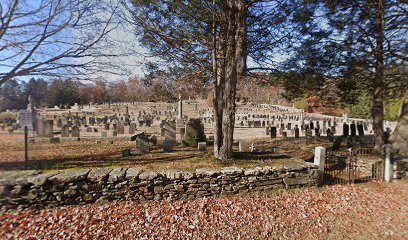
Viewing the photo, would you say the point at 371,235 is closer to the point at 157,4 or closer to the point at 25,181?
the point at 25,181

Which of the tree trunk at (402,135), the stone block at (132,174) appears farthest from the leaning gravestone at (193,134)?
the tree trunk at (402,135)

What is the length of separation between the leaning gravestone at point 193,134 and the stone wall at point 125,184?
4.55 meters

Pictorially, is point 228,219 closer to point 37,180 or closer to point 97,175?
point 97,175

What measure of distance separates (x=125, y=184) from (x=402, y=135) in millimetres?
9130

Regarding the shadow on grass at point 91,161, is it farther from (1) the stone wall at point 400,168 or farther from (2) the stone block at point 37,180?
(1) the stone wall at point 400,168

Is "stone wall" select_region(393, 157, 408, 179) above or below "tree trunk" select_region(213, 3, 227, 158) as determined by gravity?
below

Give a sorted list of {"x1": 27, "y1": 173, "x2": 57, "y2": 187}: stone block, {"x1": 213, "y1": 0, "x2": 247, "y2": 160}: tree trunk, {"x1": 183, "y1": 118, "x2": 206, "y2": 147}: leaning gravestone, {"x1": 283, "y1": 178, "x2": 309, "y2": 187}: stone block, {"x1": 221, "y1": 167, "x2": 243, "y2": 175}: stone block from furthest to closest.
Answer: {"x1": 183, "y1": 118, "x2": 206, "y2": 147}: leaning gravestone, {"x1": 213, "y1": 0, "x2": 247, "y2": 160}: tree trunk, {"x1": 283, "y1": 178, "x2": 309, "y2": 187}: stone block, {"x1": 221, "y1": 167, "x2": 243, "y2": 175}: stone block, {"x1": 27, "y1": 173, "x2": 57, "y2": 187}: stone block

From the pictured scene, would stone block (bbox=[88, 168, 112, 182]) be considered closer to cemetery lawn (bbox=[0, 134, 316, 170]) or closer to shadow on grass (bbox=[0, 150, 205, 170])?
cemetery lawn (bbox=[0, 134, 316, 170])

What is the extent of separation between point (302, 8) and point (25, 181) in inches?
334

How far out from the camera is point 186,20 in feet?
18.5

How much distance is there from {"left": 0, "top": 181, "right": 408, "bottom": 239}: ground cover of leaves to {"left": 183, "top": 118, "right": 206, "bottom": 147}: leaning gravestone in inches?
186

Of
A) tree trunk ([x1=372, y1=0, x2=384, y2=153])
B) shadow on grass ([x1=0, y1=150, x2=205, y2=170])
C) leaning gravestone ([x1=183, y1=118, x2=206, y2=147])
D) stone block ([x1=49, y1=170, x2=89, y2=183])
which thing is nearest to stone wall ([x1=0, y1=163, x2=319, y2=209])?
stone block ([x1=49, y1=170, x2=89, y2=183])

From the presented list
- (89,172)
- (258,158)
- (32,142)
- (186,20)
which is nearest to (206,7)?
(186,20)

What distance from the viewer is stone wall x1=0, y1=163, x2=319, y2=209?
3.90 m
